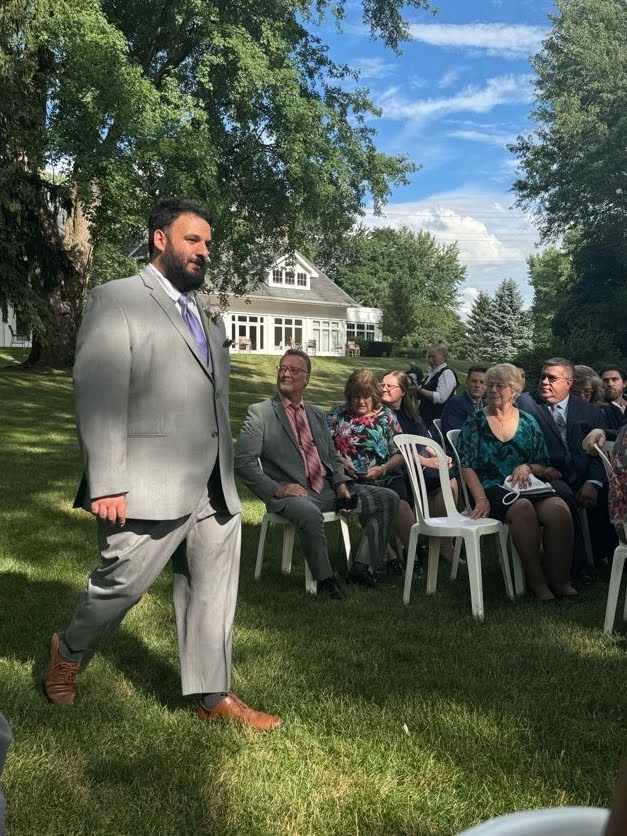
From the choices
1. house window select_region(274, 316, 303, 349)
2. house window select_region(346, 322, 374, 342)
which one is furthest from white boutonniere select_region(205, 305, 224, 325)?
house window select_region(346, 322, 374, 342)

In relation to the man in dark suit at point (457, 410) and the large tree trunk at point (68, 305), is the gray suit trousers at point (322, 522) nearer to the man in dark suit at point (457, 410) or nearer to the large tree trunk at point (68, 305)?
the man in dark suit at point (457, 410)

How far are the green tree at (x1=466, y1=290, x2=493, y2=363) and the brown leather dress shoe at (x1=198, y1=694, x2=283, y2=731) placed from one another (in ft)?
192

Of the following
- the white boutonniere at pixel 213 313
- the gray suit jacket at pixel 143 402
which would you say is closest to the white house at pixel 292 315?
the white boutonniere at pixel 213 313

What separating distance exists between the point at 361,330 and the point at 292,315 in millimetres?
10758

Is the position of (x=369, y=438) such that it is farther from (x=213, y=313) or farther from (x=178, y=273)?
(x=178, y=273)

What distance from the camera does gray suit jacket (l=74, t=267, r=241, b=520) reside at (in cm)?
343

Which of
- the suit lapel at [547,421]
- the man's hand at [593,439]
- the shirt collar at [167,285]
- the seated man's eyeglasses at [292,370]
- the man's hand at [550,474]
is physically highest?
the shirt collar at [167,285]

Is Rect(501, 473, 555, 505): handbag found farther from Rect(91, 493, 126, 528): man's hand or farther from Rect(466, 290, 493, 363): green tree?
Rect(466, 290, 493, 363): green tree

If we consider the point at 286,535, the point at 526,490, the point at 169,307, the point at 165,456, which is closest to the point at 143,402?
the point at 165,456

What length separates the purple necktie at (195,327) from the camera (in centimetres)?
370

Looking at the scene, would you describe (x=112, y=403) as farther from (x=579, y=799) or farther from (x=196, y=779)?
(x=579, y=799)

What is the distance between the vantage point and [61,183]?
72.1 feet

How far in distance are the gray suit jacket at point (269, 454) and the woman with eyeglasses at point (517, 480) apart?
1090 mm

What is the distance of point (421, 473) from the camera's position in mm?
6367
